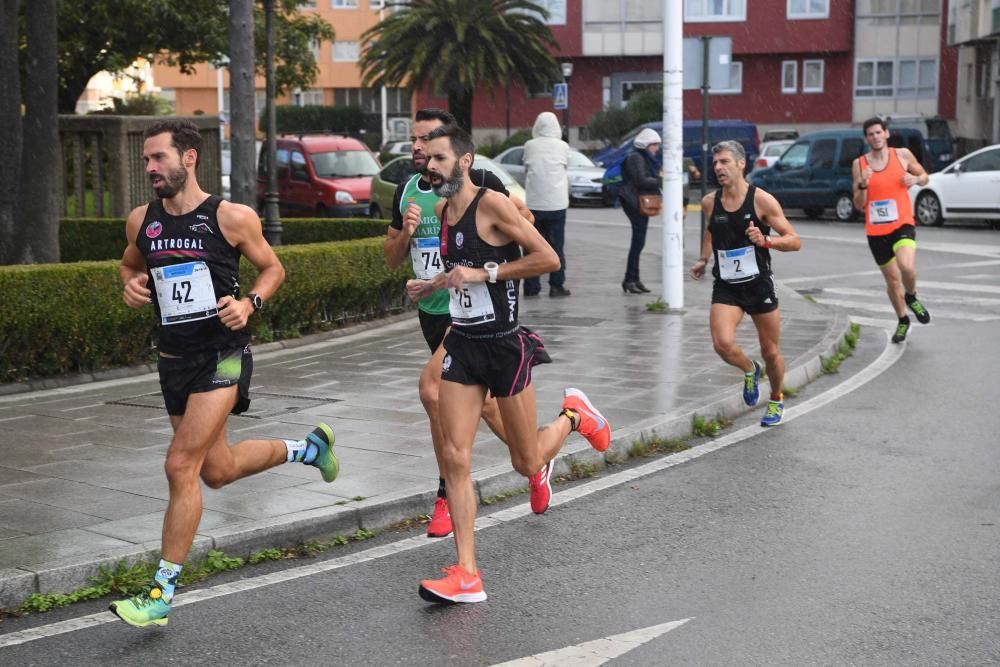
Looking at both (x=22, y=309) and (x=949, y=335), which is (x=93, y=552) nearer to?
(x=22, y=309)

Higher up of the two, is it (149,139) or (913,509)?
(149,139)

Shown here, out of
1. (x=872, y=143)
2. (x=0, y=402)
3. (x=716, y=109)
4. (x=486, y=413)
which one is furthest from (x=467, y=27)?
(x=486, y=413)

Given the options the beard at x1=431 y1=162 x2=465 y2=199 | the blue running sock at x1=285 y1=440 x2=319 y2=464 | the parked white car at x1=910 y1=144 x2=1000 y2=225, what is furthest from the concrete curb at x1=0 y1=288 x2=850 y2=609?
the parked white car at x1=910 y1=144 x2=1000 y2=225

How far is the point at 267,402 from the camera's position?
376 inches

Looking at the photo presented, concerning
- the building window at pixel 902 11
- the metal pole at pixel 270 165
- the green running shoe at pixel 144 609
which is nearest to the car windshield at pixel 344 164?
the metal pole at pixel 270 165

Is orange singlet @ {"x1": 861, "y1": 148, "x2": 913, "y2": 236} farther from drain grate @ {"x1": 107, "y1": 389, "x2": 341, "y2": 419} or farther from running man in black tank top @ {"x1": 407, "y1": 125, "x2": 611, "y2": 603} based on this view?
running man in black tank top @ {"x1": 407, "y1": 125, "x2": 611, "y2": 603}

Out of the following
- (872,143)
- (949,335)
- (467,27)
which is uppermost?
Answer: (467,27)

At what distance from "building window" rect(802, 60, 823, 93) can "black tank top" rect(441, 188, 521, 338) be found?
50.3 metres

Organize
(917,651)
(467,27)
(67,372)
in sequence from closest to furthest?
(917,651), (67,372), (467,27)

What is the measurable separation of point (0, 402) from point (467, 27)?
34846 mm

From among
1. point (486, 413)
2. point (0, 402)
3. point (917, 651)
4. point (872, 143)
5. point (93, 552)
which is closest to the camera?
point (917, 651)

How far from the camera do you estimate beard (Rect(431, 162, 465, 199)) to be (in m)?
5.57

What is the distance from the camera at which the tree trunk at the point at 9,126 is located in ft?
43.7

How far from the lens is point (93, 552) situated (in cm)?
581
